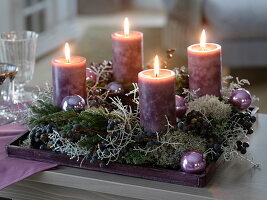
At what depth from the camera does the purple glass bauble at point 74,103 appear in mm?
1213

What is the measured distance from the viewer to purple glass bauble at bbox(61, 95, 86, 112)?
1.21 metres

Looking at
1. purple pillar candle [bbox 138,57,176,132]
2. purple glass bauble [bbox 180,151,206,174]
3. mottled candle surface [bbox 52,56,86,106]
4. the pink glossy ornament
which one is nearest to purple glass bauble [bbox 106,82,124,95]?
the pink glossy ornament

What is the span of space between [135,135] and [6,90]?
15.6 inches

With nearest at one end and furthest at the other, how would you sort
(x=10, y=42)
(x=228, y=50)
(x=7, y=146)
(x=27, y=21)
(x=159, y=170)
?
(x=159, y=170), (x=7, y=146), (x=10, y=42), (x=228, y=50), (x=27, y=21)

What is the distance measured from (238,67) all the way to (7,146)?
74.6 inches

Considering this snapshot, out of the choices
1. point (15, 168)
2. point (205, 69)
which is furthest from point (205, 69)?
point (15, 168)

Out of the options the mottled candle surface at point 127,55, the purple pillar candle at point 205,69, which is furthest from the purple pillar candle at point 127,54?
the purple pillar candle at point 205,69

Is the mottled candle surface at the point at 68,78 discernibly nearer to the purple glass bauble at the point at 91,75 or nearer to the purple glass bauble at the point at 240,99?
the purple glass bauble at the point at 91,75

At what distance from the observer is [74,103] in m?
1.21

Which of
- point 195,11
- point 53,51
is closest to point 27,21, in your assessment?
point 53,51

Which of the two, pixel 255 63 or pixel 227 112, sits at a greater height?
pixel 227 112

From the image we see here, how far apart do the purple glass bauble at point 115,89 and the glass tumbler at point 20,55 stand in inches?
12.0

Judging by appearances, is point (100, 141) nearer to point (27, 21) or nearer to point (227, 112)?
point (227, 112)

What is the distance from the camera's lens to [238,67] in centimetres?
291
